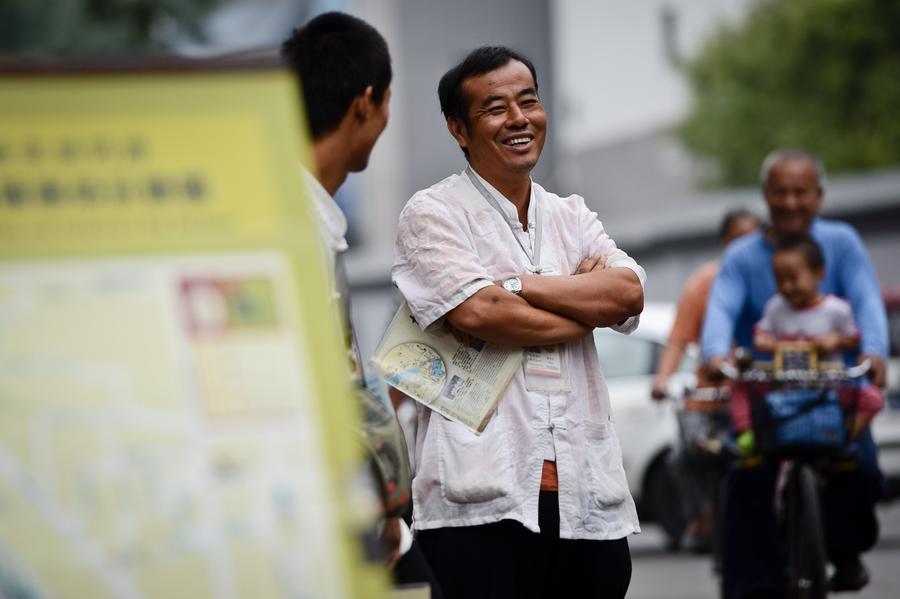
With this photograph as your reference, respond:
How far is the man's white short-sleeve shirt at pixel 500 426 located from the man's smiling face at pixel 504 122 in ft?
0.30

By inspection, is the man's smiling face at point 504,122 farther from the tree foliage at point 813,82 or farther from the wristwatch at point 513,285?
the tree foliage at point 813,82

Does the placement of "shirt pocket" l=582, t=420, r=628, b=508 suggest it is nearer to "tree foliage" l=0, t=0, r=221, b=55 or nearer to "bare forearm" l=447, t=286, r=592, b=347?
"bare forearm" l=447, t=286, r=592, b=347

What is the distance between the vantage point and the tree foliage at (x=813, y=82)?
148 ft

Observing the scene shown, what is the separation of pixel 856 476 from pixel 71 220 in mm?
5036

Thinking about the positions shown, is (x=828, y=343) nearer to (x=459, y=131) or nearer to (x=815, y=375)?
(x=815, y=375)

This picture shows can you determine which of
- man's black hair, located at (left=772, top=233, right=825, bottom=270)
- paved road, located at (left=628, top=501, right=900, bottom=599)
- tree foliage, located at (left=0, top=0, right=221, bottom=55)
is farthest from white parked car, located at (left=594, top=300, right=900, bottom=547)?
tree foliage, located at (left=0, top=0, right=221, bottom=55)

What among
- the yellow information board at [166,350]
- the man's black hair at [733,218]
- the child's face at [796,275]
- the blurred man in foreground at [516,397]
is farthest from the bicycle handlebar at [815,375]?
the yellow information board at [166,350]

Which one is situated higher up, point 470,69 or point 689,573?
point 470,69

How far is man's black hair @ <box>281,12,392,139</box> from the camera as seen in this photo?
11.4 feet

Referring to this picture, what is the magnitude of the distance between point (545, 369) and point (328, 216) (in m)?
1.18

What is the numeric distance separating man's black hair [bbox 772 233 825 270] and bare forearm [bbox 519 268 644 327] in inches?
97.0

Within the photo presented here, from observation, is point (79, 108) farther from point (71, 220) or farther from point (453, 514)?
point (453, 514)

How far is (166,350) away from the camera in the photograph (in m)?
2.40

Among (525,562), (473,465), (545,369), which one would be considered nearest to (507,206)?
(545,369)
